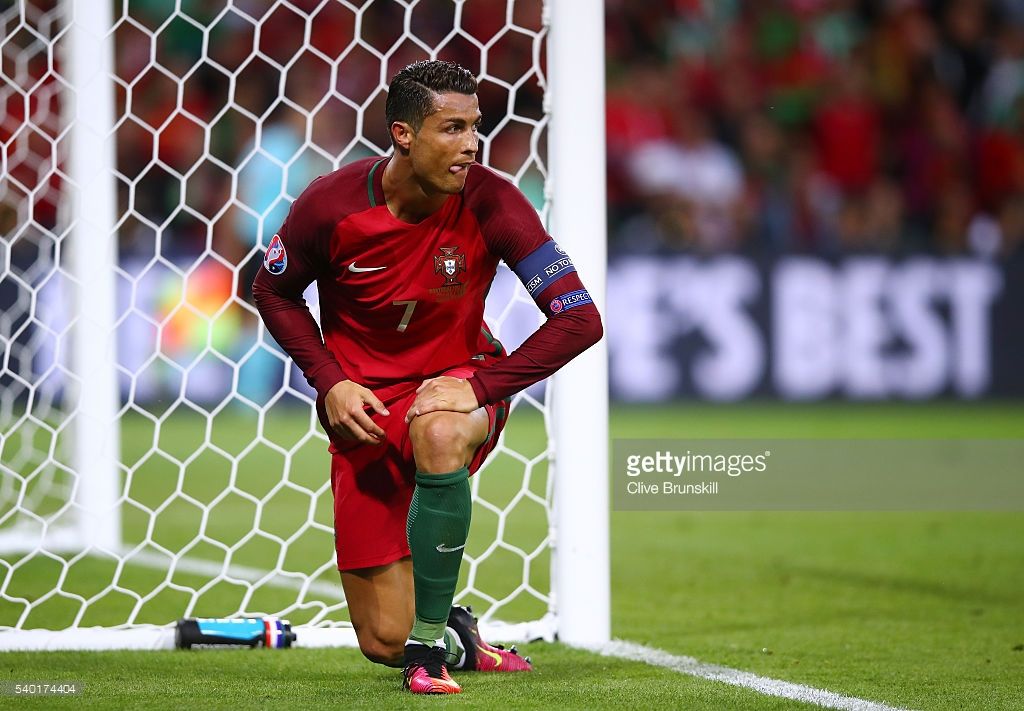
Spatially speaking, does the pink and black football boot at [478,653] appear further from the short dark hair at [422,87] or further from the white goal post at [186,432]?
the short dark hair at [422,87]

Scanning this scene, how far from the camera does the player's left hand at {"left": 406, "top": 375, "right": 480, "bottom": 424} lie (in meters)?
3.14

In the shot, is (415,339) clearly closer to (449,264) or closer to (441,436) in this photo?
(449,264)

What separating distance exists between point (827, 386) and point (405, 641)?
7680 millimetres

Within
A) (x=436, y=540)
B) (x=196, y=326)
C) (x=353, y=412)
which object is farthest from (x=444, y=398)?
(x=196, y=326)

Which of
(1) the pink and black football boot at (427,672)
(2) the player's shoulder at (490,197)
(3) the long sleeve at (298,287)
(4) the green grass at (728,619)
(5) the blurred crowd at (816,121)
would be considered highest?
(5) the blurred crowd at (816,121)

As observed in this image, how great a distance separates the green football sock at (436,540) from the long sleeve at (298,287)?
34 centimetres

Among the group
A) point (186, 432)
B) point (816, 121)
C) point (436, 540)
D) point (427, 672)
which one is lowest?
point (427, 672)

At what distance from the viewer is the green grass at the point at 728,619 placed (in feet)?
10.8

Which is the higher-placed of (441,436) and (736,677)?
(441,436)

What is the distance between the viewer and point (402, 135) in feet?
10.6

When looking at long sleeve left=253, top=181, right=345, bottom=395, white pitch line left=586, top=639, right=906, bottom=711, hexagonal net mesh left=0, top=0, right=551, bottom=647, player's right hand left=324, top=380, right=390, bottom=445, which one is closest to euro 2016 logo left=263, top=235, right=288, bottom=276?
long sleeve left=253, top=181, right=345, bottom=395

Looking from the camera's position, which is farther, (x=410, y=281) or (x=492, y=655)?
(x=492, y=655)

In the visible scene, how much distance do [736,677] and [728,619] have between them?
0.95 meters

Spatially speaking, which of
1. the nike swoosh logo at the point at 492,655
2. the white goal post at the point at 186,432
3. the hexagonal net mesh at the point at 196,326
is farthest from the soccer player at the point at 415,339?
the hexagonal net mesh at the point at 196,326
